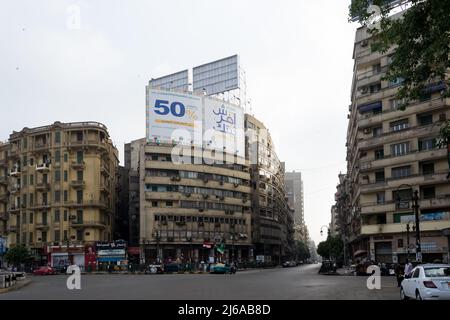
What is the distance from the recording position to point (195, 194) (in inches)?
3802

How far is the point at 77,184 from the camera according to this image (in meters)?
87.5

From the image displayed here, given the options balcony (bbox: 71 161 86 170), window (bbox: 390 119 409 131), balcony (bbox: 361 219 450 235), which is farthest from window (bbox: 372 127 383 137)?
balcony (bbox: 71 161 86 170)

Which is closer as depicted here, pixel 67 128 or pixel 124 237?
pixel 67 128

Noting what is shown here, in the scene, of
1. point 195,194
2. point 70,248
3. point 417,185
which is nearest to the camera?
point 417,185

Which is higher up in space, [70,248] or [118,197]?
[118,197]

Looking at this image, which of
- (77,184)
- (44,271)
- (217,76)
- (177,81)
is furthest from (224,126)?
(44,271)

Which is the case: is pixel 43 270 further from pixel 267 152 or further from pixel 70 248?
pixel 267 152

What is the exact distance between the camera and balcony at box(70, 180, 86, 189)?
8750cm

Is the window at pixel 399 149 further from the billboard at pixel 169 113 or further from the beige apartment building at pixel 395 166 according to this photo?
the billboard at pixel 169 113

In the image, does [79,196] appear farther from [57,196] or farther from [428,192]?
[428,192]

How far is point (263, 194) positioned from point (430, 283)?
339 feet

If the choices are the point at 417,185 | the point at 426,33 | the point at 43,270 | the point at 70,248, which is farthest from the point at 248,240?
the point at 426,33
